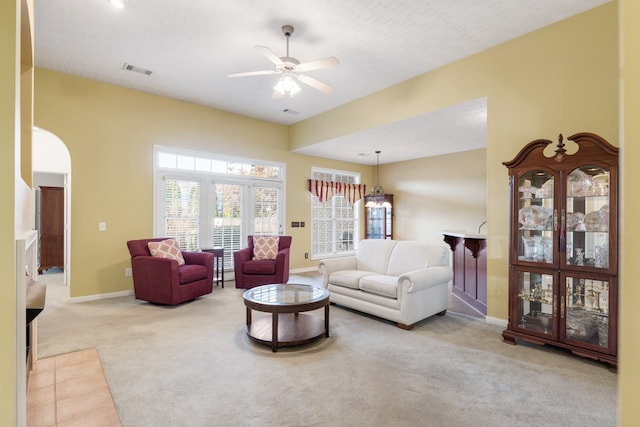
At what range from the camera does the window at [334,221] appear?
304 inches

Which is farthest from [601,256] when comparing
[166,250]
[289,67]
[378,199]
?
[378,199]

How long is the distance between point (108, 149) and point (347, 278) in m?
4.01

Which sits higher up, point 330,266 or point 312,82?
point 312,82

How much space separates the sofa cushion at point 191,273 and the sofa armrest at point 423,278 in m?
2.84

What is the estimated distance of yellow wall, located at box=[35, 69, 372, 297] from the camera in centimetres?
455

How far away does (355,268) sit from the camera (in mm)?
4816

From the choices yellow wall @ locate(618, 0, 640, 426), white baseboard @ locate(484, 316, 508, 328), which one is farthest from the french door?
yellow wall @ locate(618, 0, 640, 426)

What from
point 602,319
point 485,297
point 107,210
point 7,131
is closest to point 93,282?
point 107,210

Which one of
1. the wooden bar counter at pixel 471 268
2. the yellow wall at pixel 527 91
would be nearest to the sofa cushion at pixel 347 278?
the wooden bar counter at pixel 471 268

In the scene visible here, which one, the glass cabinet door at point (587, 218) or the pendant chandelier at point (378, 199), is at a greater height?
the pendant chandelier at point (378, 199)

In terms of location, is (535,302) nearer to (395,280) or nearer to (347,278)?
(395,280)

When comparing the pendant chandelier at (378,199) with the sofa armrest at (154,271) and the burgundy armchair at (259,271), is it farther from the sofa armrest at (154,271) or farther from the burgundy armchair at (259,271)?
the sofa armrest at (154,271)

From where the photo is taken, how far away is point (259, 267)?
5254 millimetres

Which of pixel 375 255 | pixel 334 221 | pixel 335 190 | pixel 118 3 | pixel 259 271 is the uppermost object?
pixel 118 3
